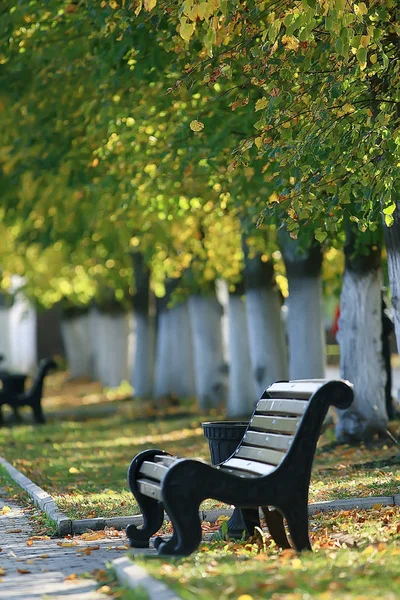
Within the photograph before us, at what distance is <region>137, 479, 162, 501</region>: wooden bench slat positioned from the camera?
7.94 meters

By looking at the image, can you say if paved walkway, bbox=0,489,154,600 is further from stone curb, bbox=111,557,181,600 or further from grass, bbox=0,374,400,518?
grass, bbox=0,374,400,518

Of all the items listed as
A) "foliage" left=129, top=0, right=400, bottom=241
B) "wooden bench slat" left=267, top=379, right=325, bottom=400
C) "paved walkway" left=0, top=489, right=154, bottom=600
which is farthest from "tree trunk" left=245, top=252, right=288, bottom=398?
"wooden bench slat" left=267, top=379, right=325, bottom=400

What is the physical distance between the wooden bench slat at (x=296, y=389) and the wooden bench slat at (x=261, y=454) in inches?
15.8

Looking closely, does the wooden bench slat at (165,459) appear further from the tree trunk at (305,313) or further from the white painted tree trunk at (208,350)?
the white painted tree trunk at (208,350)

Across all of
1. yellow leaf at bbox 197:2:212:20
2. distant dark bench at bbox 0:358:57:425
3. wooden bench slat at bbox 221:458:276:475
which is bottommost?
wooden bench slat at bbox 221:458:276:475

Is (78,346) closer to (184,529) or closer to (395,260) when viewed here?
(395,260)

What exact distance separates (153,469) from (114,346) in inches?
1002

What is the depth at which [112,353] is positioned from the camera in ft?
111

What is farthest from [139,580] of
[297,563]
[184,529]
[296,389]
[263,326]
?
[263,326]

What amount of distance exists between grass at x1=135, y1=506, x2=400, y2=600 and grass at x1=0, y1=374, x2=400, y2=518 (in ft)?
7.31

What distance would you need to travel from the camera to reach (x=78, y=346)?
139ft

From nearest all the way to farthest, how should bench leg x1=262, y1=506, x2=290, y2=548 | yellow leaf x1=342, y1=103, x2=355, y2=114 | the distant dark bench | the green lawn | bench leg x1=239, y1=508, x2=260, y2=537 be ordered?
bench leg x1=262, y1=506, x2=290, y2=548 < bench leg x1=239, y1=508, x2=260, y2=537 < yellow leaf x1=342, y1=103, x2=355, y2=114 < the green lawn < the distant dark bench

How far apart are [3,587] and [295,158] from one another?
4229mm

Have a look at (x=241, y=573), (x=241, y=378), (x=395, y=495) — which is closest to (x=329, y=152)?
(x=395, y=495)
